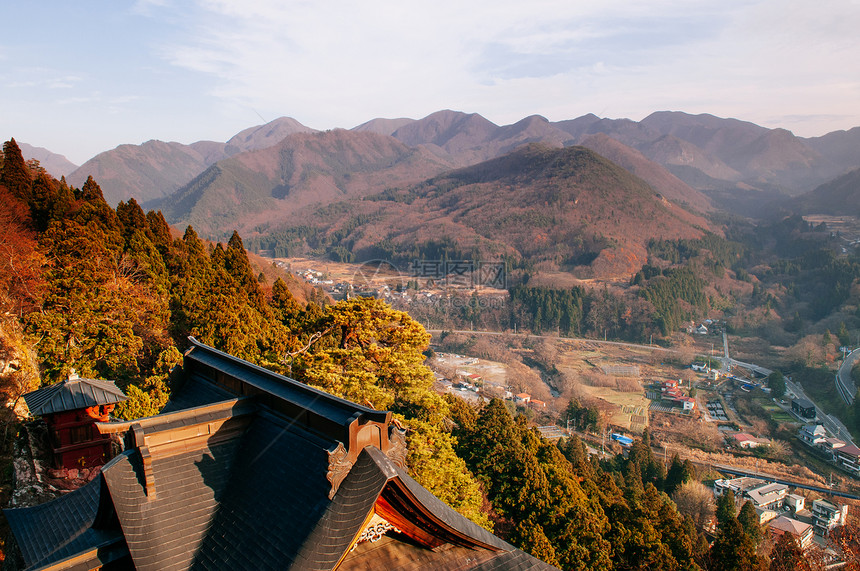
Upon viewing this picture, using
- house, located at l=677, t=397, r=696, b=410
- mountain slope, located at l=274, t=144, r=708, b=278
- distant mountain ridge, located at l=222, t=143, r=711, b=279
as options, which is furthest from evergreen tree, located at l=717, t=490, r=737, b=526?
mountain slope, located at l=274, t=144, r=708, b=278

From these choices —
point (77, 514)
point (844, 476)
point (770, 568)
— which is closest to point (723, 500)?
point (770, 568)

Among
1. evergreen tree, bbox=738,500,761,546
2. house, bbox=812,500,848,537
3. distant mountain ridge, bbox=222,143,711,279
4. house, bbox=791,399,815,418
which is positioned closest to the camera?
evergreen tree, bbox=738,500,761,546

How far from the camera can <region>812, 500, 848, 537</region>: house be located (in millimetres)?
22047

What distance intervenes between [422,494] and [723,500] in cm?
2222

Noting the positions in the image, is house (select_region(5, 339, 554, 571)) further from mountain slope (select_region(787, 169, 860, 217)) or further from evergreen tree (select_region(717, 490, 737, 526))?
mountain slope (select_region(787, 169, 860, 217))

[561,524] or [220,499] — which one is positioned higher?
[220,499]

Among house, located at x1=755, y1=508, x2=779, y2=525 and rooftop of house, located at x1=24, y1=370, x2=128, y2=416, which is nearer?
rooftop of house, located at x1=24, y1=370, x2=128, y2=416

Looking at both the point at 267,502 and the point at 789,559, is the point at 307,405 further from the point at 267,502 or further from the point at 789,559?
the point at 789,559

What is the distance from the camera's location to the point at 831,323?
57.5 meters

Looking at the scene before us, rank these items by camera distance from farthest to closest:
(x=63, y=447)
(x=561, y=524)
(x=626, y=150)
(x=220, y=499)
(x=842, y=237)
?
(x=626, y=150) → (x=842, y=237) → (x=561, y=524) → (x=63, y=447) → (x=220, y=499)

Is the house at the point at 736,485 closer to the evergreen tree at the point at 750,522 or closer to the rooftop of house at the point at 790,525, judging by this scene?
the rooftop of house at the point at 790,525

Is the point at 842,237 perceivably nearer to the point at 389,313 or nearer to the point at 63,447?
the point at 389,313

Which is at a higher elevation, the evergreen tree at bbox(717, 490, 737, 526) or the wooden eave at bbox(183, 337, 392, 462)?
the wooden eave at bbox(183, 337, 392, 462)

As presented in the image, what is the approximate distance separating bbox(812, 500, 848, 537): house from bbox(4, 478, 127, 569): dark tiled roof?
27988mm
